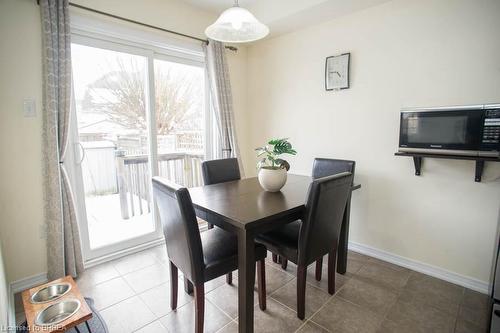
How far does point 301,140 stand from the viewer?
10.1 feet

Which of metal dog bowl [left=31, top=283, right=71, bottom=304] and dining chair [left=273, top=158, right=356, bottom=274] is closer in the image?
metal dog bowl [left=31, top=283, right=71, bottom=304]

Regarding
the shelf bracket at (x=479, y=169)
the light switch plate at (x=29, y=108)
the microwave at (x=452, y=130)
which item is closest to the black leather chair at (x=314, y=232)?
the microwave at (x=452, y=130)

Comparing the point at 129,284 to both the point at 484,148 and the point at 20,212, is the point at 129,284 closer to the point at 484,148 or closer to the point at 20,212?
the point at 20,212

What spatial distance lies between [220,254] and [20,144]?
1782mm

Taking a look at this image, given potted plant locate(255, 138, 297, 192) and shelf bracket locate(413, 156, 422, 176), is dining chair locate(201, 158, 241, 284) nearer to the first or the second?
potted plant locate(255, 138, 297, 192)

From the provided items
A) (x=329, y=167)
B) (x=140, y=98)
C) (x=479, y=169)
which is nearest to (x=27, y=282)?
(x=140, y=98)

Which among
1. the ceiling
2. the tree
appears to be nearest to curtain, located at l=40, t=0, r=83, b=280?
the tree

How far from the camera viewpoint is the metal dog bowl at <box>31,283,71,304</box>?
1.57m

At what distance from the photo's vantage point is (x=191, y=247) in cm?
140

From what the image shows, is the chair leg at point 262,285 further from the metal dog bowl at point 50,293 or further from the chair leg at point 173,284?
the metal dog bowl at point 50,293

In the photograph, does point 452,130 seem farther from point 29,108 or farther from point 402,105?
point 29,108

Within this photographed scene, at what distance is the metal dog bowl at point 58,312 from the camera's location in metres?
1.40

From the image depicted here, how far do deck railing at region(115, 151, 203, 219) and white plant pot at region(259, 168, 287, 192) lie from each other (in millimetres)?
1497

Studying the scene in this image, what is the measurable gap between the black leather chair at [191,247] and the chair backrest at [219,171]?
761 millimetres
